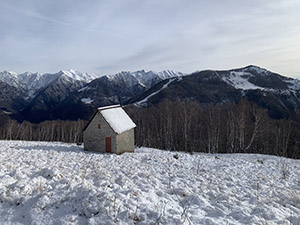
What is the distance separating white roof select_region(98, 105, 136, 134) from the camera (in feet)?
78.5

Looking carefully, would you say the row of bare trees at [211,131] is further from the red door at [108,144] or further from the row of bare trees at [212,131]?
the red door at [108,144]

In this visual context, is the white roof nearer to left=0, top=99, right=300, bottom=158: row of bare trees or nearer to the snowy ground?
the snowy ground

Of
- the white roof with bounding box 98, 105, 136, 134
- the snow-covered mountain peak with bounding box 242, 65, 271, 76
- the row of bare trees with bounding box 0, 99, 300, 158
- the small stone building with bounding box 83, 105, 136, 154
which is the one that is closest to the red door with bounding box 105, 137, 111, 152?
the small stone building with bounding box 83, 105, 136, 154

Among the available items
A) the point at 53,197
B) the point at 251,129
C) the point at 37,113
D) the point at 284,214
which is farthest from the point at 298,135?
the point at 37,113

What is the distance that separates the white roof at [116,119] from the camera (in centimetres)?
2394

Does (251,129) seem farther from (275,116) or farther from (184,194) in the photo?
(275,116)

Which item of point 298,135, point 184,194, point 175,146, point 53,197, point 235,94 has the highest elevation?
point 235,94

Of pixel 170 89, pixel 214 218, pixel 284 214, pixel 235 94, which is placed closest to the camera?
pixel 214 218

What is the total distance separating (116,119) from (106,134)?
2.89 m

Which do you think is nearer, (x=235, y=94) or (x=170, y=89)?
(x=235, y=94)

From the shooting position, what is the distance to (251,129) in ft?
149

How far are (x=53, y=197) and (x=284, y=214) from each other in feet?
23.1

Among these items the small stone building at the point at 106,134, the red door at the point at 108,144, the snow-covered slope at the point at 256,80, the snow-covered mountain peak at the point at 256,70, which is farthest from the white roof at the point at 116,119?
the snow-covered mountain peak at the point at 256,70

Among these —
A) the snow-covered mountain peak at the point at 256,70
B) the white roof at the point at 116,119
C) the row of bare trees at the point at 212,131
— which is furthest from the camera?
the snow-covered mountain peak at the point at 256,70
